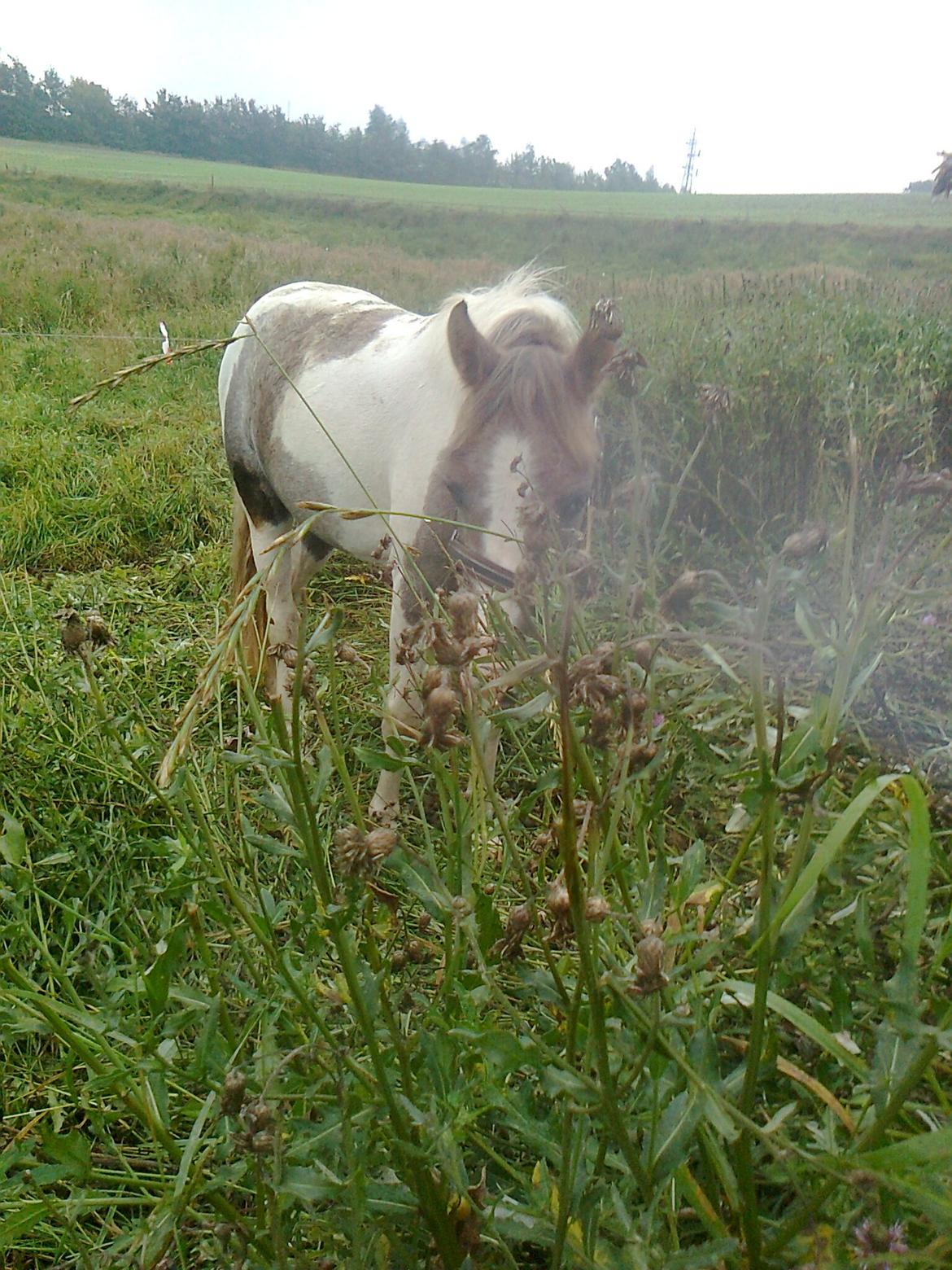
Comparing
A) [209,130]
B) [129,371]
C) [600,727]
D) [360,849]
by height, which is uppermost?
[209,130]

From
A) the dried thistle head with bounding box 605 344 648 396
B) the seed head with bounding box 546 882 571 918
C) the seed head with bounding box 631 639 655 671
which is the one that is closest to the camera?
the seed head with bounding box 546 882 571 918

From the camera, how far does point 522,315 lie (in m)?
2.32

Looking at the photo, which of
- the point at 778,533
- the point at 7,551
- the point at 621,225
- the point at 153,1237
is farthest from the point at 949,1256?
the point at 621,225

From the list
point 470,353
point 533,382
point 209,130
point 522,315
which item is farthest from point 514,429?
point 209,130

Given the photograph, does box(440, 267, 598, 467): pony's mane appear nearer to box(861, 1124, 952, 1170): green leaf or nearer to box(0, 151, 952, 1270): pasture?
box(0, 151, 952, 1270): pasture

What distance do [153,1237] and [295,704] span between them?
1.88 ft

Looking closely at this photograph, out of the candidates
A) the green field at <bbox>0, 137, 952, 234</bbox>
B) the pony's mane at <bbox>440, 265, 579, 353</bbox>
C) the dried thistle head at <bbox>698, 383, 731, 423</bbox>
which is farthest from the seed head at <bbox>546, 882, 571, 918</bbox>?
the green field at <bbox>0, 137, 952, 234</bbox>

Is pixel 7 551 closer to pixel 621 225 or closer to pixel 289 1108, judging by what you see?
pixel 289 1108

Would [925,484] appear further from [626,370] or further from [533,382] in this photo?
[533,382]

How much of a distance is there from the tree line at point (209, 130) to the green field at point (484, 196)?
0.20 m

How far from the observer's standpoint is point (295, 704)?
64 centimetres

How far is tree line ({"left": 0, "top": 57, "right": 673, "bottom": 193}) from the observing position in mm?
10516

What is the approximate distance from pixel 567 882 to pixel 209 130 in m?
14.3

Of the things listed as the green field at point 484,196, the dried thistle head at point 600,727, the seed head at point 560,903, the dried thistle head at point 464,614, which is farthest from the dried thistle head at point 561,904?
the green field at point 484,196
